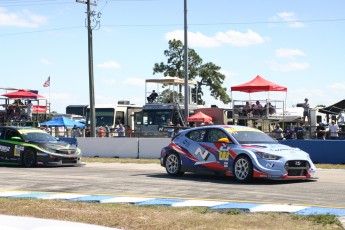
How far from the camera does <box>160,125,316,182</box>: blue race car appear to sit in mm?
14633

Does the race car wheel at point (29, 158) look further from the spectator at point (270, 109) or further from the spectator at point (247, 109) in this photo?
the spectator at point (270, 109)

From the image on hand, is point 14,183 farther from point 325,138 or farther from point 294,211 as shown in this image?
point 325,138

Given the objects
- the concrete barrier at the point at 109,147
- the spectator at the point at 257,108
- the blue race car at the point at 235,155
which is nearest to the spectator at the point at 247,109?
the spectator at the point at 257,108

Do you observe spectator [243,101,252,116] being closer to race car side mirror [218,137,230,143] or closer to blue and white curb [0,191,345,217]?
race car side mirror [218,137,230,143]

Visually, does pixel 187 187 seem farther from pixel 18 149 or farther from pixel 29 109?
pixel 29 109

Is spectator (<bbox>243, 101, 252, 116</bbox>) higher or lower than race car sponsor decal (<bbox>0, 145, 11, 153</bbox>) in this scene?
higher

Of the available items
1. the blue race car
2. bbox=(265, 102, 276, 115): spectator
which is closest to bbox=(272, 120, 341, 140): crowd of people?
bbox=(265, 102, 276, 115): spectator

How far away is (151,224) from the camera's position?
8641 mm

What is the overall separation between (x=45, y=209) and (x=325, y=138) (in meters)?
17.1

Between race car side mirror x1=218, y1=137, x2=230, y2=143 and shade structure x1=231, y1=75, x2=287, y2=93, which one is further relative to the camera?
shade structure x1=231, y1=75, x2=287, y2=93

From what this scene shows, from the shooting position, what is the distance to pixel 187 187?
13.8m

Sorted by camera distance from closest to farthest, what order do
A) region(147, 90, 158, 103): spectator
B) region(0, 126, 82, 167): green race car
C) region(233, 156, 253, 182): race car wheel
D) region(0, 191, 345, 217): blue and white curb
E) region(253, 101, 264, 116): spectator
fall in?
1. region(0, 191, 345, 217): blue and white curb
2. region(233, 156, 253, 182): race car wheel
3. region(0, 126, 82, 167): green race car
4. region(253, 101, 264, 116): spectator
5. region(147, 90, 158, 103): spectator

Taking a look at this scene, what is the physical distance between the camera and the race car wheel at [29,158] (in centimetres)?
2109

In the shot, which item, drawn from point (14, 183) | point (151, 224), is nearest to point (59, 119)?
point (14, 183)
